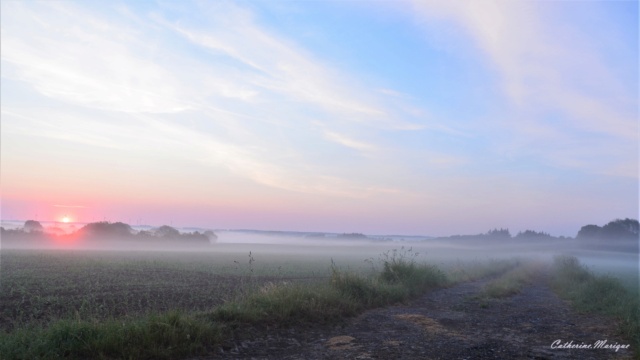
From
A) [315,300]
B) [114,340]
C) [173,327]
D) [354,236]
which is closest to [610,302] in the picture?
[315,300]

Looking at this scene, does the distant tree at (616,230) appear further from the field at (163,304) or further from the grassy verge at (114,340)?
the grassy verge at (114,340)

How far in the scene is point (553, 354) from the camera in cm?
847

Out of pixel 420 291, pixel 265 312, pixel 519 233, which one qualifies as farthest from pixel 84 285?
pixel 519 233

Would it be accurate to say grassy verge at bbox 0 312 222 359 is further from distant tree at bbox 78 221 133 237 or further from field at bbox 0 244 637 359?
distant tree at bbox 78 221 133 237

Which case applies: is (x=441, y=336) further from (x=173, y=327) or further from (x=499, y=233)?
(x=499, y=233)

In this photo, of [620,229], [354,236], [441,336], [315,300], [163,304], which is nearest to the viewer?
[441,336]

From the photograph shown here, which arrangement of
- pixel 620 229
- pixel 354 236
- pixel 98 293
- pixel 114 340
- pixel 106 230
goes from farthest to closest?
pixel 354 236
pixel 620 229
pixel 106 230
pixel 98 293
pixel 114 340

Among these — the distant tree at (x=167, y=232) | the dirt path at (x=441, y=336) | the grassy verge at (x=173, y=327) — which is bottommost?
the dirt path at (x=441, y=336)

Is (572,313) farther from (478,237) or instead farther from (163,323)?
(478,237)

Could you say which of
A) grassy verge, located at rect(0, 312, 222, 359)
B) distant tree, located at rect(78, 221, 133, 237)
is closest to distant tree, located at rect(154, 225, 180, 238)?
distant tree, located at rect(78, 221, 133, 237)

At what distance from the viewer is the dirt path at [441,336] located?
839 cm

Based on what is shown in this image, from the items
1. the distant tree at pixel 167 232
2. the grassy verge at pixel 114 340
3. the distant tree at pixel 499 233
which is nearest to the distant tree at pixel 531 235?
the distant tree at pixel 499 233

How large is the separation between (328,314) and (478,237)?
131260 mm

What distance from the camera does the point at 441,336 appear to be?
10.1m
